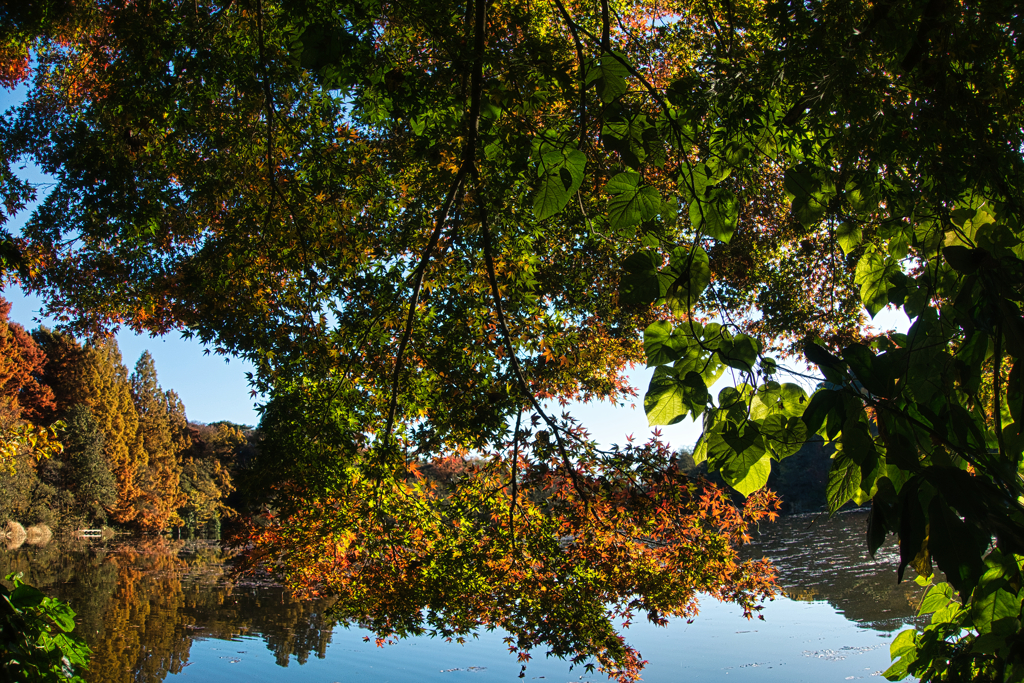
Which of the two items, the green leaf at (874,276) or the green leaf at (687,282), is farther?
the green leaf at (874,276)

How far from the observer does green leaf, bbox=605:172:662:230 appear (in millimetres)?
834

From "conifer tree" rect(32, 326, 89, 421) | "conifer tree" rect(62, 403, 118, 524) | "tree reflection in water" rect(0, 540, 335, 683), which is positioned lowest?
"tree reflection in water" rect(0, 540, 335, 683)

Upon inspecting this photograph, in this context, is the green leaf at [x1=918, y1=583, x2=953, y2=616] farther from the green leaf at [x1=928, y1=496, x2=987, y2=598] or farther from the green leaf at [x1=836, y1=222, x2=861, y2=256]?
the green leaf at [x1=928, y1=496, x2=987, y2=598]

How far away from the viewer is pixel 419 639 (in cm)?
1052

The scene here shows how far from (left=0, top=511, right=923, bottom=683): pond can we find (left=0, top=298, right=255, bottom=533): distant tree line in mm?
10265

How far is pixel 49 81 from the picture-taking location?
20.6 ft

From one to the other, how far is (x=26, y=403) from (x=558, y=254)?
3188cm

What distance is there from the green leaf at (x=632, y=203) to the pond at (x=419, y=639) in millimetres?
5518

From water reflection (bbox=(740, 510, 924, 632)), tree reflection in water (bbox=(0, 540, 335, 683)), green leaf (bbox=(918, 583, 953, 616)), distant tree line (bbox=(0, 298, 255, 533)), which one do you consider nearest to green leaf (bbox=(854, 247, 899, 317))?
green leaf (bbox=(918, 583, 953, 616))

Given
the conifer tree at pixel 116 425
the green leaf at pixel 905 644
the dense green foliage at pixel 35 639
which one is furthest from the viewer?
the conifer tree at pixel 116 425

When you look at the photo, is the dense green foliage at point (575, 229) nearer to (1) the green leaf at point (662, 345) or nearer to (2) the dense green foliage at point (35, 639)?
(1) the green leaf at point (662, 345)

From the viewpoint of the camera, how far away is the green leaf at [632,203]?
834 mm

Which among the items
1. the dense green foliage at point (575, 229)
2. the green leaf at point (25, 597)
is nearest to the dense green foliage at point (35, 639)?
the green leaf at point (25, 597)

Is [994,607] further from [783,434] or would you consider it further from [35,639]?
[35,639]
